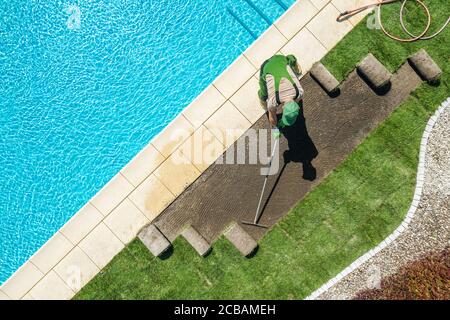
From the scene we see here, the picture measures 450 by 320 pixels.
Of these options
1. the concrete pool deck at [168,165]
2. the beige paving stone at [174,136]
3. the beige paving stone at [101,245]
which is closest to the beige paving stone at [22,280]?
the concrete pool deck at [168,165]

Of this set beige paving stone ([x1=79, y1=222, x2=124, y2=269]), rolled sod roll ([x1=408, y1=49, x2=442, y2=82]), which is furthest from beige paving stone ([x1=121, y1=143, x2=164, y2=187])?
rolled sod roll ([x1=408, y1=49, x2=442, y2=82])

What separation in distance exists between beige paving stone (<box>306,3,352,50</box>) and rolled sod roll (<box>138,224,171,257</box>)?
805 cm

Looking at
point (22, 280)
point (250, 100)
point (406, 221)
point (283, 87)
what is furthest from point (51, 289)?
point (406, 221)

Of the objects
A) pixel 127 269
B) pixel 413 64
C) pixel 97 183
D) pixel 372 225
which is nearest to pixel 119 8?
pixel 97 183

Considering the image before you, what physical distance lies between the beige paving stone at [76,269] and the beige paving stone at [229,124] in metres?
5.93

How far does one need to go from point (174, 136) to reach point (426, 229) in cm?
844

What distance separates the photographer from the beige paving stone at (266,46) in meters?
12.8

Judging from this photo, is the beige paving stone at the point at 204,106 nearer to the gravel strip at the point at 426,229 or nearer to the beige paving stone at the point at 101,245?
the beige paving stone at the point at 101,245

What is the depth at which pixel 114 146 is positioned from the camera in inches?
526

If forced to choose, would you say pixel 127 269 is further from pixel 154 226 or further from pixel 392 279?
pixel 392 279

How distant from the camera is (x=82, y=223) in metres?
13.1

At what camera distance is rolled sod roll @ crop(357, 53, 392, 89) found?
12.0 meters

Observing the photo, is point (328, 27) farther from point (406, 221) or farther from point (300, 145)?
point (406, 221)

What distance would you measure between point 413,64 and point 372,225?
5.18 meters
